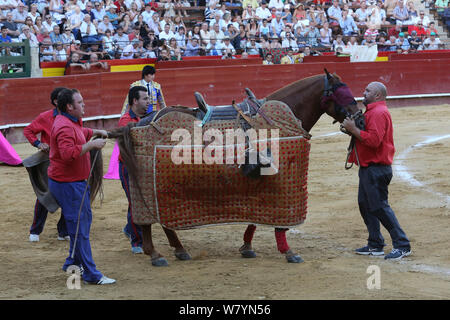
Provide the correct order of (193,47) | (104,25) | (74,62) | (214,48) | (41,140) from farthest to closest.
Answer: (214,48), (193,47), (104,25), (74,62), (41,140)

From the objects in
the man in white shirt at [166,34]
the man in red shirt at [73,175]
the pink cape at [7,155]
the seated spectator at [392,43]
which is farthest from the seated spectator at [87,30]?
the man in red shirt at [73,175]

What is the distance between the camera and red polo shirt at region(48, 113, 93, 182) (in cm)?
476

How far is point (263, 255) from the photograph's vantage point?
5977 millimetres

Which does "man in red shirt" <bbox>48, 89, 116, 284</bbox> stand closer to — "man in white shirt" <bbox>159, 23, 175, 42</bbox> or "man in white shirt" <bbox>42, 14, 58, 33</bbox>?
"man in white shirt" <bbox>42, 14, 58, 33</bbox>

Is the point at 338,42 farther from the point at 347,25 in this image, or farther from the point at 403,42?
the point at 403,42

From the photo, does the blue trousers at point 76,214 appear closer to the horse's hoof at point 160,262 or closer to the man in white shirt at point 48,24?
the horse's hoof at point 160,262

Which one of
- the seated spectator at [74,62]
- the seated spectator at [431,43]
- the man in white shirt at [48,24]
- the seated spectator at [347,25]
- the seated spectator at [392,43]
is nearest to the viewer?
the seated spectator at [74,62]

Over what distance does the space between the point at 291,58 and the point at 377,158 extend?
12267mm

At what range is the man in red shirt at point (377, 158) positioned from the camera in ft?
18.4

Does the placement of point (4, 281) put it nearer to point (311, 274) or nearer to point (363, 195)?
point (311, 274)

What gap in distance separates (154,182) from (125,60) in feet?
34.3

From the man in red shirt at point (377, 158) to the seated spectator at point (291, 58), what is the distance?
39.3 feet

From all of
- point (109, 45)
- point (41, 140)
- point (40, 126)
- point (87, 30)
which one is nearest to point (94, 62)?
point (87, 30)

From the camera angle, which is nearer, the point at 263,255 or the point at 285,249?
the point at 285,249
